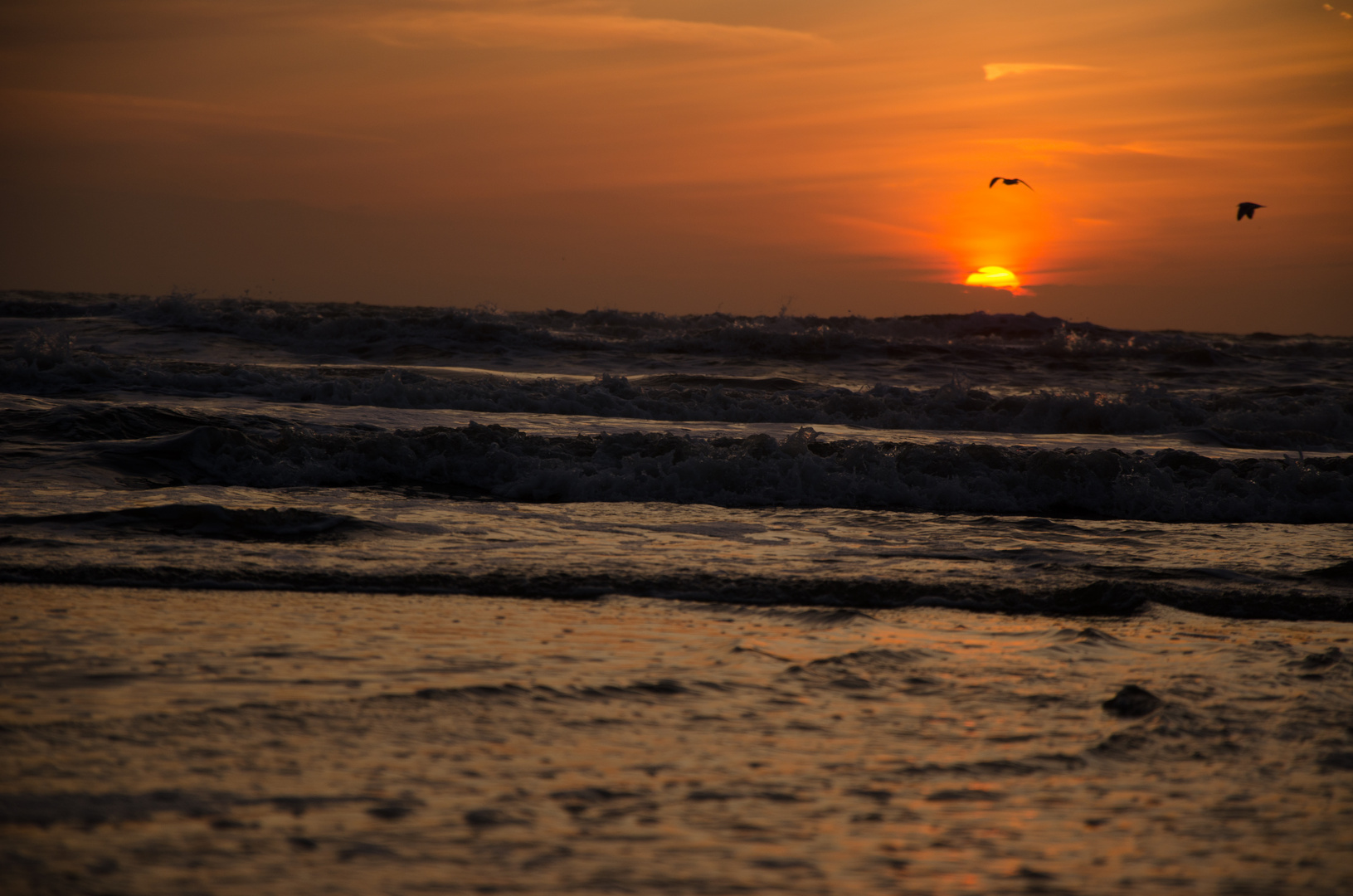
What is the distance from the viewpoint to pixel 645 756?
130 inches

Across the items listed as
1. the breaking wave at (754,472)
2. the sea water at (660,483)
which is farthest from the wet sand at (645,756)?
the breaking wave at (754,472)

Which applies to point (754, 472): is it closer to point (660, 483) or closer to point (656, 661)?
point (660, 483)

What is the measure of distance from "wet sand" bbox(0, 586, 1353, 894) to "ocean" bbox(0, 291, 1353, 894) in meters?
0.02

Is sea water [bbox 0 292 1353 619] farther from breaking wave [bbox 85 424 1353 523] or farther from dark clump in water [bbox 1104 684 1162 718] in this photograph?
dark clump in water [bbox 1104 684 1162 718]

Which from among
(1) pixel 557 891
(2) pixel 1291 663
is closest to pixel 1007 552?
(2) pixel 1291 663

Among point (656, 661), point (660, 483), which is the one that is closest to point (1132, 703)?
point (656, 661)

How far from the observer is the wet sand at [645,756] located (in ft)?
8.57

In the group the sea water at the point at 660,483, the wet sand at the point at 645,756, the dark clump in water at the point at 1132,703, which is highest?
the sea water at the point at 660,483

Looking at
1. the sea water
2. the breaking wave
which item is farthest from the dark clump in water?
the breaking wave

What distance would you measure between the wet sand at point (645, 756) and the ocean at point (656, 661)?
2 cm

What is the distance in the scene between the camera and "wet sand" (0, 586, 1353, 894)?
2.61 meters

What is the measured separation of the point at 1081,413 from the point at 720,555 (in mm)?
10923

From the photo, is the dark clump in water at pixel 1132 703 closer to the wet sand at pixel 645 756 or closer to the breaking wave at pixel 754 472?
A: the wet sand at pixel 645 756

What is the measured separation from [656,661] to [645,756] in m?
1.03
